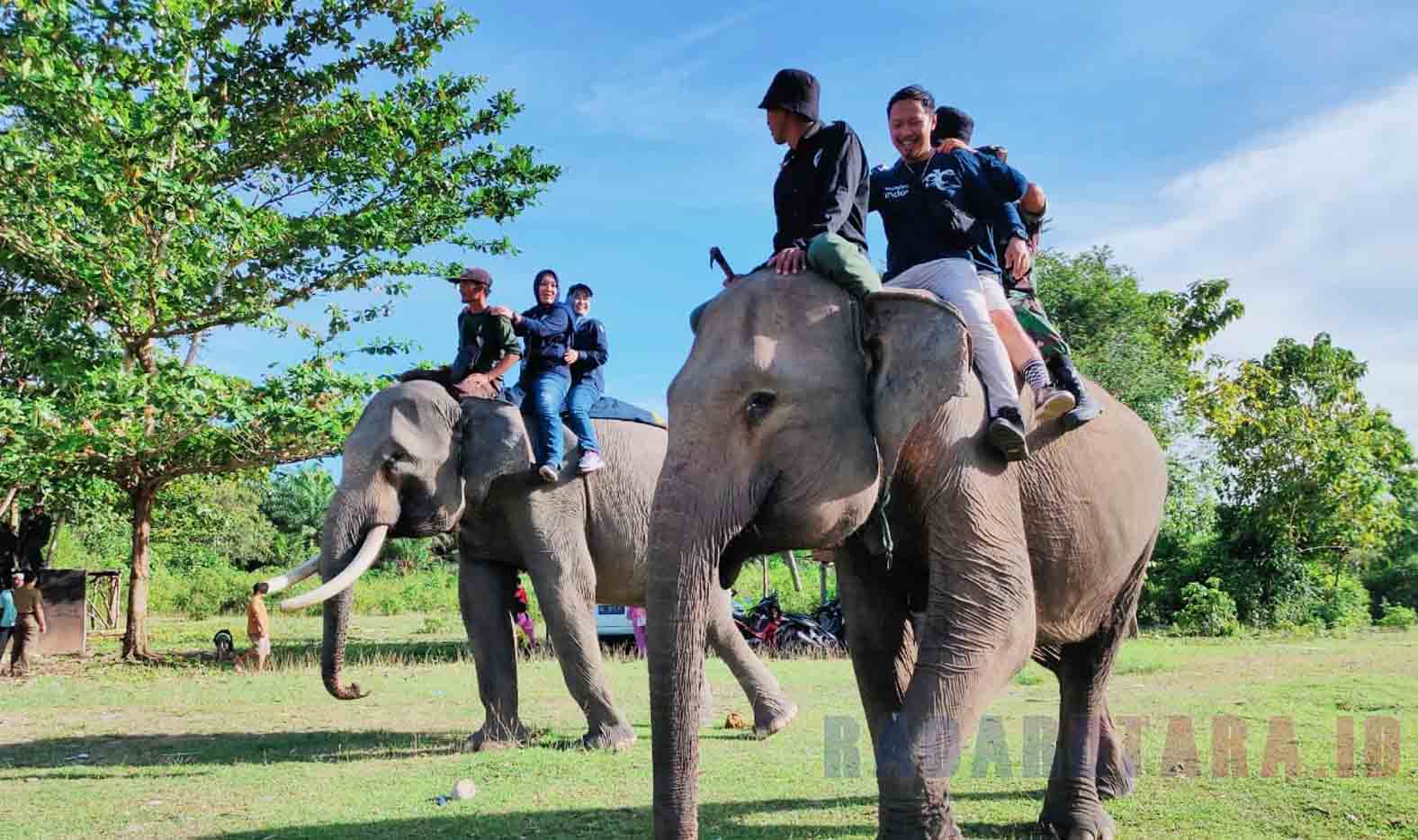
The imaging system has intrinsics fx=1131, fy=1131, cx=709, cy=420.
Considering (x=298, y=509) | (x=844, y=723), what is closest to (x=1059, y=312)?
(x=844, y=723)

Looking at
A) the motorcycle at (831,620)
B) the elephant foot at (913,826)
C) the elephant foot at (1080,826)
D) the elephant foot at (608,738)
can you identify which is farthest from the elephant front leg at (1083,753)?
the motorcycle at (831,620)

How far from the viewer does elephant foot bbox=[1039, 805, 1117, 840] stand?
5.45 meters

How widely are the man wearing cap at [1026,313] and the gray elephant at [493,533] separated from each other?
443 centimetres

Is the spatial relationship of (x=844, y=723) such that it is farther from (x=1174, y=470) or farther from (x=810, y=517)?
(x=1174, y=470)

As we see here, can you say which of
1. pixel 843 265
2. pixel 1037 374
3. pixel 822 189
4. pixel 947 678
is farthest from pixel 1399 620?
pixel 843 265

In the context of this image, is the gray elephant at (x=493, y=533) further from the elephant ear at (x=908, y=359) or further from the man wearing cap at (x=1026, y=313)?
the elephant ear at (x=908, y=359)

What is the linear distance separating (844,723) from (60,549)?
4069 centimetres

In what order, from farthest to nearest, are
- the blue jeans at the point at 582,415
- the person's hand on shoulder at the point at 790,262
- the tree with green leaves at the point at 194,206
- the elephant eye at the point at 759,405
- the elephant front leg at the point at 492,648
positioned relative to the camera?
the tree with green leaves at the point at 194,206, the blue jeans at the point at 582,415, the elephant front leg at the point at 492,648, the person's hand on shoulder at the point at 790,262, the elephant eye at the point at 759,405

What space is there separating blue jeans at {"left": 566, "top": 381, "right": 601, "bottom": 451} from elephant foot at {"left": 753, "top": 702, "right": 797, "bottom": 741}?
102 inches

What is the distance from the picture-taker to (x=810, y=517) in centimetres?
410

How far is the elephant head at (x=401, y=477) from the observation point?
8.40m

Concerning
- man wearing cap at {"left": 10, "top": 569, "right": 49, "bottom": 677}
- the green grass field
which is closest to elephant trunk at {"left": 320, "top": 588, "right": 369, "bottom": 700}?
the green grass field

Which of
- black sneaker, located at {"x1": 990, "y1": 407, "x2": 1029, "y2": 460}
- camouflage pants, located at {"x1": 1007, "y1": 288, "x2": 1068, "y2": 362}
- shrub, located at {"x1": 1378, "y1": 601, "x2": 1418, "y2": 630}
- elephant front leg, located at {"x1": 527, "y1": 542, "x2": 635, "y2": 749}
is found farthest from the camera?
shrub, located at {"x1": 1378, "y1": 601, "x2": 1418, "y2": 630}

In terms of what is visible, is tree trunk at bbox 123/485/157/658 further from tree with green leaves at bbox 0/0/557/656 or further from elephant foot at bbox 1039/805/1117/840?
elephant foot at bbox 1039/805/1117/840
